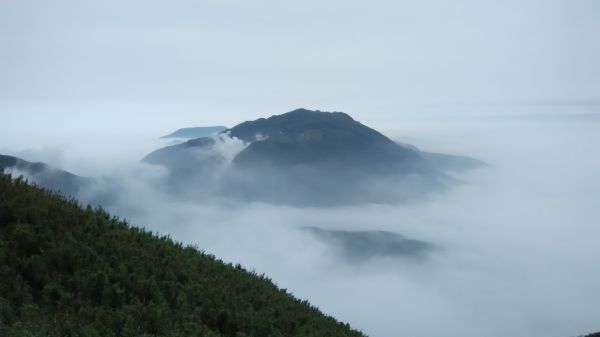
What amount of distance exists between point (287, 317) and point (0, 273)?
639cm

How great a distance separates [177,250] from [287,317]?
13.0 feet

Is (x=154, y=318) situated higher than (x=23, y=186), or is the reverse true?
(x=23, y=186)

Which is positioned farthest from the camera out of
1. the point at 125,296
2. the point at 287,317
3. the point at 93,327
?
the point at 287,317

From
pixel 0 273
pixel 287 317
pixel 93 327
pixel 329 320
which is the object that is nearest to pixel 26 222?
pixel 0 273

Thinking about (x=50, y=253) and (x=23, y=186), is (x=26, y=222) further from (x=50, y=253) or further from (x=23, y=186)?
(x=23, y=186)

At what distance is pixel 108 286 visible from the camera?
948cm

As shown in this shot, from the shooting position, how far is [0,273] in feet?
28.2

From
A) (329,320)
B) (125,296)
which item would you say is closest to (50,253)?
(125,296)

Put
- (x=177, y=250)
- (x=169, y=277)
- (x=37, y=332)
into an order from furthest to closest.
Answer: (x=177, y=250), (x=169, y=277), (x=37, y=332)

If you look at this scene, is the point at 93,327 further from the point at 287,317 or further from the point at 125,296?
the point at 287,317

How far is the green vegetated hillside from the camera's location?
8211 millimetres

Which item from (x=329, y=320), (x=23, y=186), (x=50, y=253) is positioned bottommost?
(x=329, y=320)

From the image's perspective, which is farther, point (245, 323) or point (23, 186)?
point (23, 186)

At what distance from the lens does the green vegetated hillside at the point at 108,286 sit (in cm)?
821
